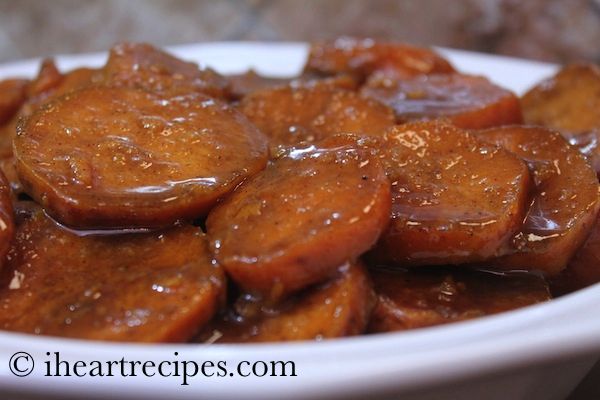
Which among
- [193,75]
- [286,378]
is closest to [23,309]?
[286,378]

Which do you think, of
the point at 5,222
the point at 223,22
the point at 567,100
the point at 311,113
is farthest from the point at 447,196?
the point at 223,22

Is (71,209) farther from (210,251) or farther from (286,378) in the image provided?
(286,378)

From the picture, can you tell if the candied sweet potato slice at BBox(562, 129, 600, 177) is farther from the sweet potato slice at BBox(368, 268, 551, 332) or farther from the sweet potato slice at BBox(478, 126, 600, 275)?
the sweet potato slice at BBox(368, 268, 551, 332)

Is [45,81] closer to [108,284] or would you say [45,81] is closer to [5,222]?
[5,222]

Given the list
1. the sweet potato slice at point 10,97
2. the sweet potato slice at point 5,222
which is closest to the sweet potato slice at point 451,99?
the sweet potato slice at point 5,222

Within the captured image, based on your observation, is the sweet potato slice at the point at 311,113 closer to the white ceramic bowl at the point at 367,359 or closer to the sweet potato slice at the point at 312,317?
the sweet potato slice at the point at 312,317

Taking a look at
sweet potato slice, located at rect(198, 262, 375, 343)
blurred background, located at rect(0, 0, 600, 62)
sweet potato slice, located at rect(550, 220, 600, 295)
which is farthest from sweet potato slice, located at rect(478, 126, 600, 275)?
blurred background, located at rect(0, 0, 600, 62)
